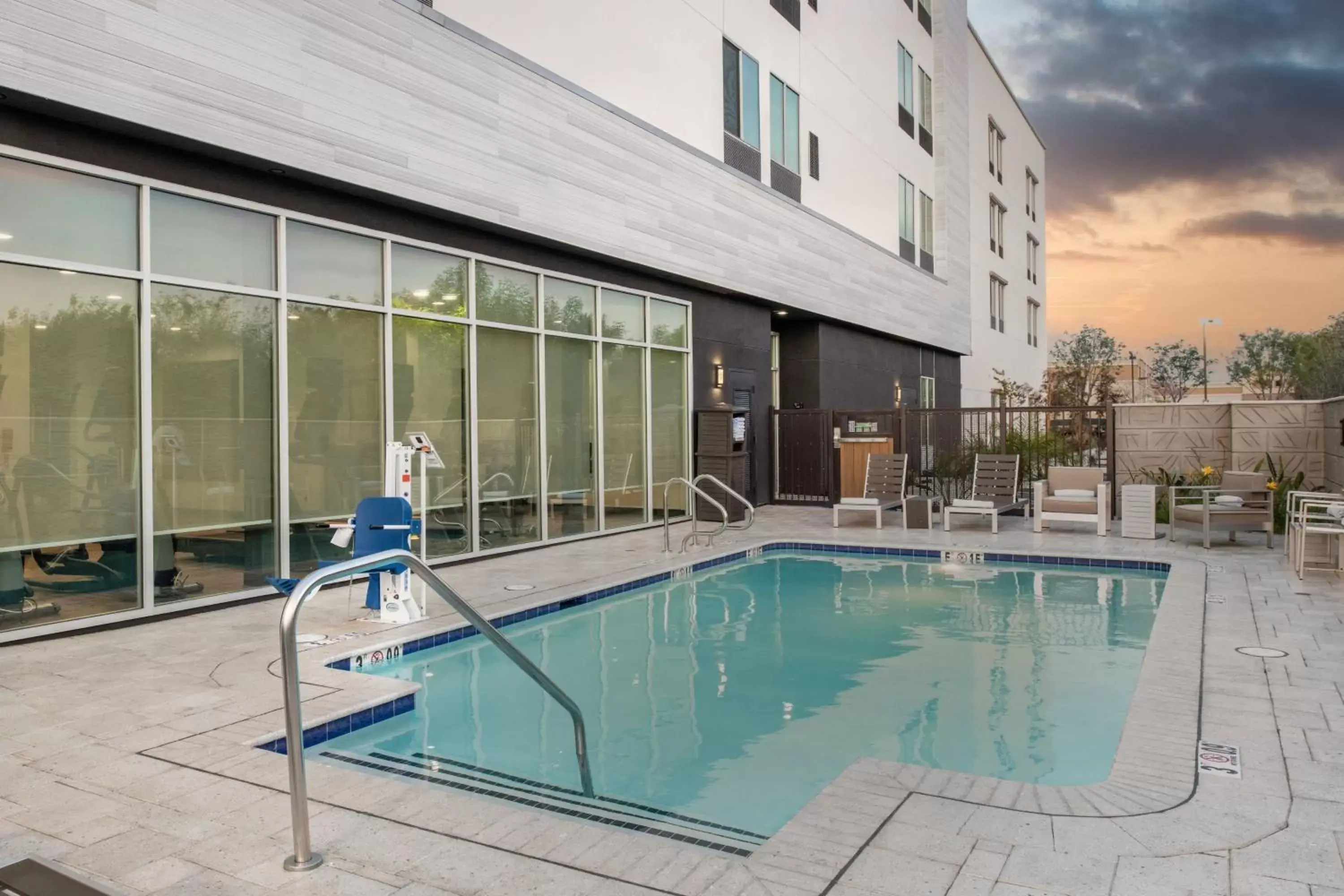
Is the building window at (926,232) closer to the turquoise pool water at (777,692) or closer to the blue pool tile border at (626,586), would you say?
the blue pool tile border at (626,586)

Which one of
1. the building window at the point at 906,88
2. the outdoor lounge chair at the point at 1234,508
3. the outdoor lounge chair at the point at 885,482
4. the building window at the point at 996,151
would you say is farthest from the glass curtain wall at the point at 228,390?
the building window at the point at 996,151

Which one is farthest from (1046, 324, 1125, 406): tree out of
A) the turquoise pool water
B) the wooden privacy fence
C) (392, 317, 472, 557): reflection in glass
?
(392, 317, 472, 557): reflection in glass

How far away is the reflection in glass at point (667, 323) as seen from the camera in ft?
40.3

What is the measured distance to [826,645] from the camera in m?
6.45

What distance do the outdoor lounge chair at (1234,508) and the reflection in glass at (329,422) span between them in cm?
810

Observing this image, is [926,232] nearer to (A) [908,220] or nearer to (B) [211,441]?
(A) [908,220]

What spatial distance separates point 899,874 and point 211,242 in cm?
644

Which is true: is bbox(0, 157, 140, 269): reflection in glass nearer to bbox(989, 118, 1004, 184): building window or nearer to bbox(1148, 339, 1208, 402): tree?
bbox(989, 118, 1004, 184): building window

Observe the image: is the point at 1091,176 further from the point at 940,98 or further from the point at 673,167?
the point at 673,167

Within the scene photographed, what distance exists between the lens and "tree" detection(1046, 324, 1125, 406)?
31172 millimetres

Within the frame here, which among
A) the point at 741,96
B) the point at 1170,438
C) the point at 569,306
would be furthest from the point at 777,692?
the point at 741,96

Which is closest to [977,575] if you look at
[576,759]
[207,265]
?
[576,759]

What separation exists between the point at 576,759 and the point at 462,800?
0.99 metres

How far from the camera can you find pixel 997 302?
28.1 meters
